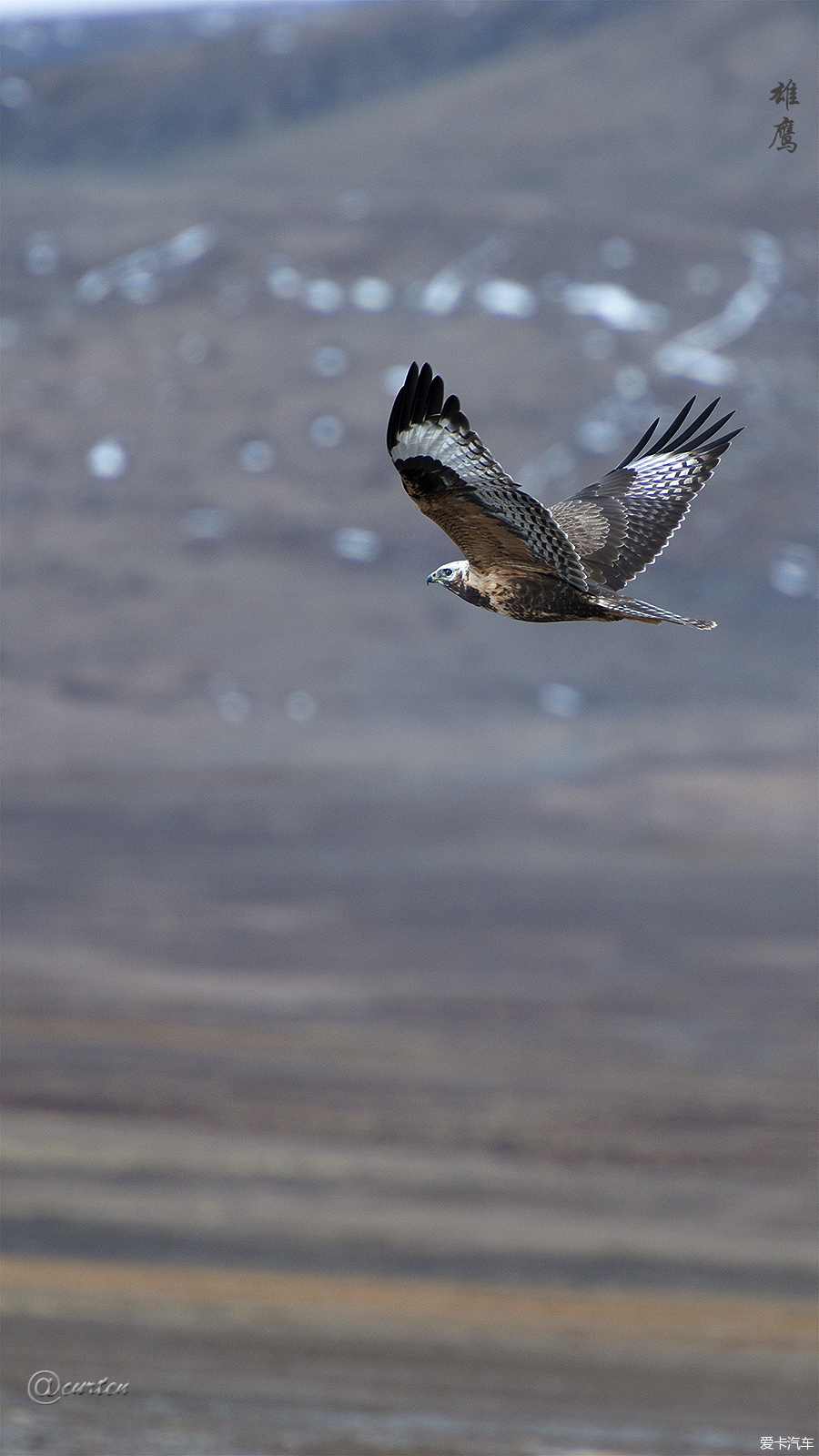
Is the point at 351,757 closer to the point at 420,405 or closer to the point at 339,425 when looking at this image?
the point at 339,425

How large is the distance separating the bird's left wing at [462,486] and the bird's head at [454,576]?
498 mm

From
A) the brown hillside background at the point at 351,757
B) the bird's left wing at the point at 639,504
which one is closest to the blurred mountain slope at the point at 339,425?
the brown hillside background at the point at 351,757

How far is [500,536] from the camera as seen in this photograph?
10.3m

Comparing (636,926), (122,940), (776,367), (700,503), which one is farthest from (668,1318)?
(776,367)

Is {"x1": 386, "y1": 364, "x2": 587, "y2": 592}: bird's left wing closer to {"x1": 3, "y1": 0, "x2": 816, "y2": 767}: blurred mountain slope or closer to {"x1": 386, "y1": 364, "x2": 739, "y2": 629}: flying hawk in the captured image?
{"x1": 386, "y1": 364, "x2": 739, "y2": 629}: flying hawk

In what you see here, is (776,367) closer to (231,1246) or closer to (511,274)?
(511,274)

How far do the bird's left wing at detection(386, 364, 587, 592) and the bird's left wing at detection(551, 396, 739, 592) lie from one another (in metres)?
1.26

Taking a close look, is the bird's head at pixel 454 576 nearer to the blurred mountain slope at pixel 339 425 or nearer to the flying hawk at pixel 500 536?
the flying hawk at pixel 500 536

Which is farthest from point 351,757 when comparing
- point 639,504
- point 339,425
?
point 639,504

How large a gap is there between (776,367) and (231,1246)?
200 feet

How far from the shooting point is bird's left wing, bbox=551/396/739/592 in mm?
12102

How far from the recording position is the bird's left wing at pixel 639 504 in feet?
39.7

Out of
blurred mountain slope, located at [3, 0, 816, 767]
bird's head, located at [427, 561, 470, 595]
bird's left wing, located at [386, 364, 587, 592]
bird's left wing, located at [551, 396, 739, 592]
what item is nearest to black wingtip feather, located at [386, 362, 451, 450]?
bird's left wing, located at [386, 364, 587, 592]

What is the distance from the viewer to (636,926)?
60406 mm
